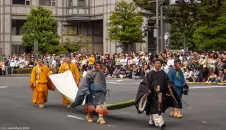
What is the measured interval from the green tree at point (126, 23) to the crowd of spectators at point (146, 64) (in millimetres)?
7434

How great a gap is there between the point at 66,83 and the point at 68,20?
3865 cm

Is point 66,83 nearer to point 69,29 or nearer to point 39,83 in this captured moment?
point 39,83

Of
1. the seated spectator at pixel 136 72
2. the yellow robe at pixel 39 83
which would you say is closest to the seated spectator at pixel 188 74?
the seated spectator at pixel 136 72

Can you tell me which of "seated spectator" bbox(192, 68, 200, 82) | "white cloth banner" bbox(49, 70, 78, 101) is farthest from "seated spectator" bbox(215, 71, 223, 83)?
"white cloth banner" bbox(49, 70, 78, 101)

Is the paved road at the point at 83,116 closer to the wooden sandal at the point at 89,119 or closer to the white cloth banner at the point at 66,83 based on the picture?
the wooden sandal at the point at 89,119

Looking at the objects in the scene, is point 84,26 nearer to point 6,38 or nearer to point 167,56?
point 6,38

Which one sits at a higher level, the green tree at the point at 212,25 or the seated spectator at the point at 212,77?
the green tree at the point at 212,25

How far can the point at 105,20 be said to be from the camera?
160ft

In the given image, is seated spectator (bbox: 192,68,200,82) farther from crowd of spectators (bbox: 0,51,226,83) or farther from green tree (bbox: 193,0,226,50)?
green tree (bbox: 193,0,226,50)

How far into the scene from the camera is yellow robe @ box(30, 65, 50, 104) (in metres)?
13.8

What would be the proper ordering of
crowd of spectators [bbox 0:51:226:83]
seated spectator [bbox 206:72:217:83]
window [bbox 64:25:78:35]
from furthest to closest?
window [bbox 64:25:78:35] < crowd of spectators [bbox 0:51:226:83] < seated spectator [bbox 206:72:217:83]

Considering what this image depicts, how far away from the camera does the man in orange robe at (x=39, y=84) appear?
1380 centimetres

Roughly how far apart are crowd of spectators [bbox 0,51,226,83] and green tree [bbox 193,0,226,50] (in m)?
6.62

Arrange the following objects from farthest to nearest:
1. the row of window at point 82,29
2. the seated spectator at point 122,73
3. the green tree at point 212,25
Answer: the row of window at point 82,29, the green tree at point 212,25, the seated spectator at point 122,73
